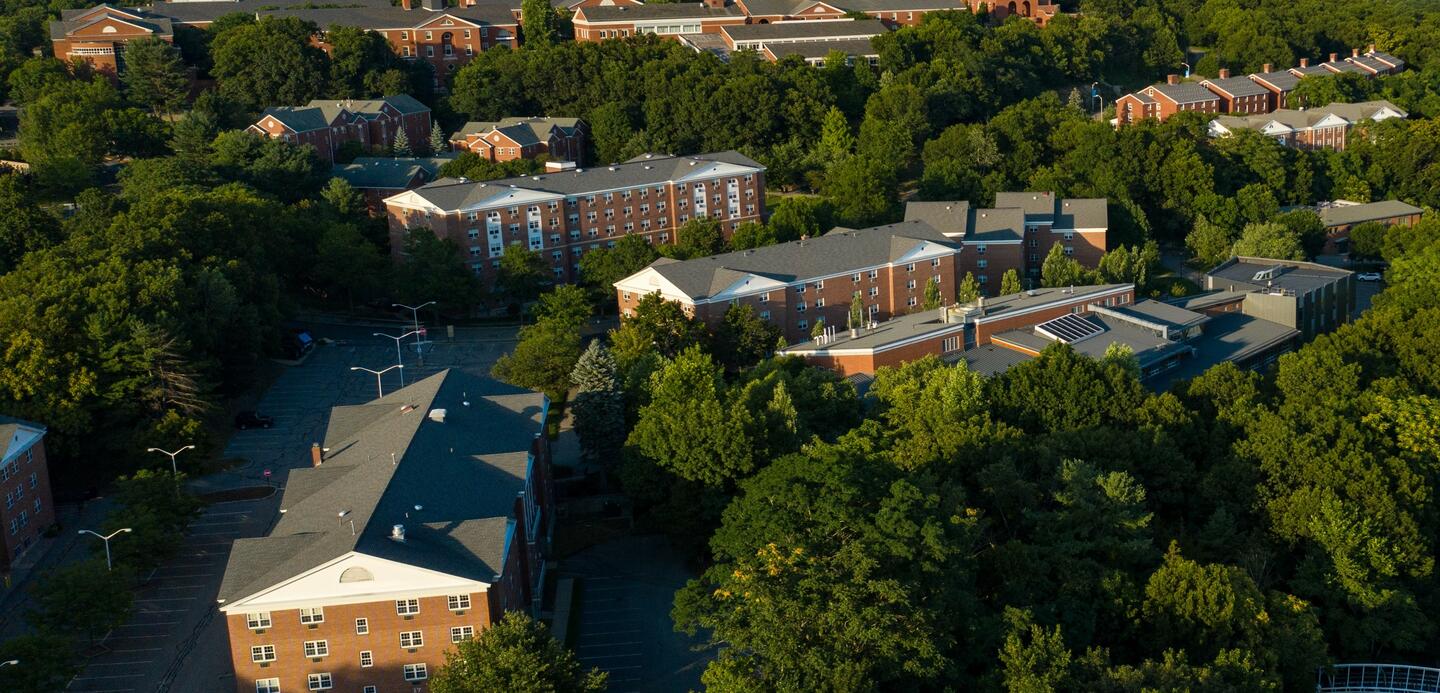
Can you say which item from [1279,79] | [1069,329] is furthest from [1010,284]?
[1279,79]

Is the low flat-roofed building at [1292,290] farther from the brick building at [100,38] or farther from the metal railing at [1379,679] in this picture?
the brick building at [100,38]

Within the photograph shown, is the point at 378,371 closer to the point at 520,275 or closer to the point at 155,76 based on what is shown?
the point at 520,275

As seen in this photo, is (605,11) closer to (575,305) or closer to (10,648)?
(575,305)

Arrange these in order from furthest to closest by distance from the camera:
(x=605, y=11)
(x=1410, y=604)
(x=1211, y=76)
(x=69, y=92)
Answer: (x=1211, y=76), (x=605, y=11), (x=69, y=92), (x=1410, y=604)

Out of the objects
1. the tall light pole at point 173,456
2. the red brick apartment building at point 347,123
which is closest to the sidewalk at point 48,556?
the tall light pole at point 173,456

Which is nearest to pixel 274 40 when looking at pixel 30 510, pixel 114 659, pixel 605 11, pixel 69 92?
pixel 69 92

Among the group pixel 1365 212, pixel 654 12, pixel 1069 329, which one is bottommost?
pixel 1365 212
